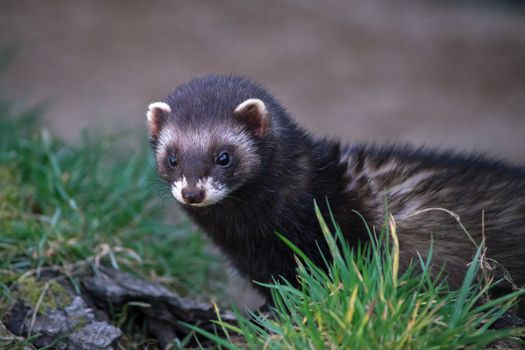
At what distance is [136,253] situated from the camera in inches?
267

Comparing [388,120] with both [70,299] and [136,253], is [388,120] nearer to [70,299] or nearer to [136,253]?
[136,253]

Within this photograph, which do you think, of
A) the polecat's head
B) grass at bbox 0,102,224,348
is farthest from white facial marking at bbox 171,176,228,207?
grass at bbox 0,102,224,348

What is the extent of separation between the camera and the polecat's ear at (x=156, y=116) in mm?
5406

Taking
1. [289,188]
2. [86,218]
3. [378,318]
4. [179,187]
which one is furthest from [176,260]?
[378,318]

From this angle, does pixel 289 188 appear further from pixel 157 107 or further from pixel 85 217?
pixel 85 217

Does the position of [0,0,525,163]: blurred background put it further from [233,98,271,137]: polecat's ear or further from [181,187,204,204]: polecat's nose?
[181,187,204,204]: polecat's nose

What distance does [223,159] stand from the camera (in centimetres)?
520

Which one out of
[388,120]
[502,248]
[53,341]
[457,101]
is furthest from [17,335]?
[457,101]

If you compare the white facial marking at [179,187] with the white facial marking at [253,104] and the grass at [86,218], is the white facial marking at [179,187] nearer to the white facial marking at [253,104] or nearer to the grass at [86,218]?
the white facial marking at [253,104]

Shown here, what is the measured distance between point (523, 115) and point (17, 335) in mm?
9804

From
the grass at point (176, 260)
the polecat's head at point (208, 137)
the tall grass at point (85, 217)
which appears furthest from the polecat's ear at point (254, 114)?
the tall grass at point (85, 217)

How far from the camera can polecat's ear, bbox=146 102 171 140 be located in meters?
5.41

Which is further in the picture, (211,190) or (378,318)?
(211,190)

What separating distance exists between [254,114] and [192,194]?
2.49 feet
